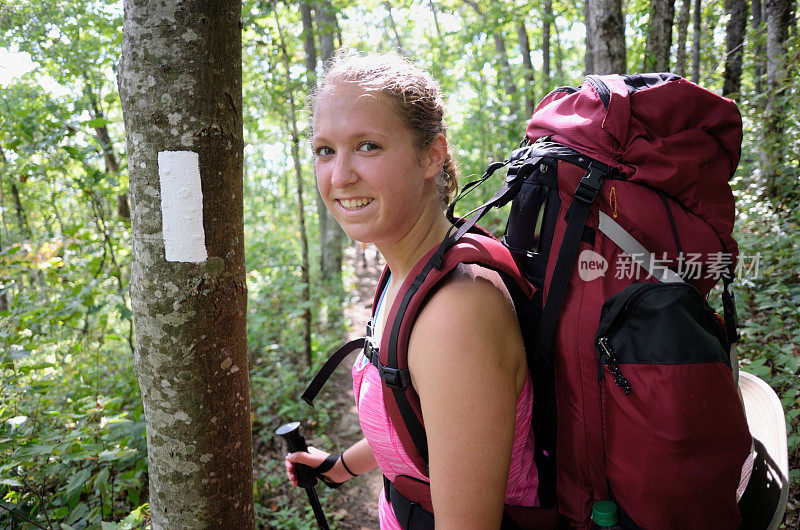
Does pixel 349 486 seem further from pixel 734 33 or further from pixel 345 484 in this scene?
pixel 734 33

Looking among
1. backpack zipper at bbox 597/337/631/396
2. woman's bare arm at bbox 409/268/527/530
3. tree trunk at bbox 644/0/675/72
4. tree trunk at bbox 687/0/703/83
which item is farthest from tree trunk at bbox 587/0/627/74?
tree trunk at bbox 687/0/703/83

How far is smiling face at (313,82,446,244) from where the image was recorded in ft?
4.63

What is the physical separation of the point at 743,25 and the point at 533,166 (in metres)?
13.5

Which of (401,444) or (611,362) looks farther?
(401,444)

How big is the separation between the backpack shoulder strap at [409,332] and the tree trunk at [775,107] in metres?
7.26

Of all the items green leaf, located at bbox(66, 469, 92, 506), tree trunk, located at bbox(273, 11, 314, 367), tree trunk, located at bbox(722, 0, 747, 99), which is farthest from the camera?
tree trunk, located at bbox(722, 0, 747, 99)

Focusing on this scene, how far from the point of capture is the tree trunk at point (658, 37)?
4668 mm

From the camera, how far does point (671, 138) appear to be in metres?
1.34

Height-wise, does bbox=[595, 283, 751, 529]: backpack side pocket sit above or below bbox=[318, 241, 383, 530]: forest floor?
above

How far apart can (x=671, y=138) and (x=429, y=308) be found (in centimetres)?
89

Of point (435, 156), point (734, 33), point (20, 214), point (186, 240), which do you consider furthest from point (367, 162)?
point (20, 214)

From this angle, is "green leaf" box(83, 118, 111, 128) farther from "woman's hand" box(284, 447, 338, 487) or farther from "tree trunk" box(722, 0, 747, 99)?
"tree trunk" box(722, 0, 747, 99)

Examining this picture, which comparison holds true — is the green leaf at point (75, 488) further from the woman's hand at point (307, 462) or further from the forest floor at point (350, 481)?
the forest floor at point (350, 481)

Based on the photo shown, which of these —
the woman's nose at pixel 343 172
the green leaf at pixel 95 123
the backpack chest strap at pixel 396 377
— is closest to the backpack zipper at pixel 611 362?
the backpack chest strap at pixel 396 377
